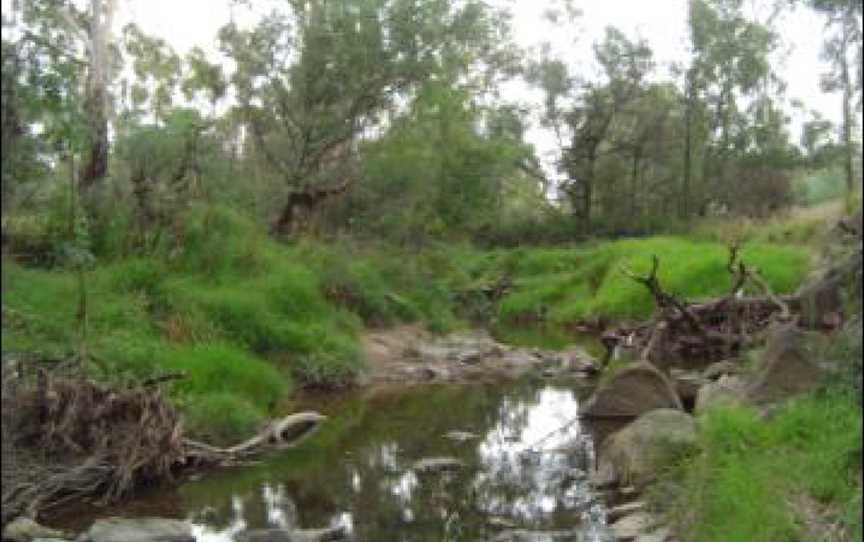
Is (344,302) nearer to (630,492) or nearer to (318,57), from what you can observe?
(318,57)

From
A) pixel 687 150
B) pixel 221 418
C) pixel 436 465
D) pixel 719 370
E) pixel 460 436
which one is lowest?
pixel 436 465

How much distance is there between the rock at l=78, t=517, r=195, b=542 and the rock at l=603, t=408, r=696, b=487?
4871 millimetres

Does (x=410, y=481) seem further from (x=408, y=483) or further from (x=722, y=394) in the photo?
(x=722, y=394)

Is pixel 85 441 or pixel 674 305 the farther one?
pixel 674 305

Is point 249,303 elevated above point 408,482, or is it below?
above

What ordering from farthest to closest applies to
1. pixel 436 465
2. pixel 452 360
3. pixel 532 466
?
pixel 452 360
pixel 532 466
pixel 436 465

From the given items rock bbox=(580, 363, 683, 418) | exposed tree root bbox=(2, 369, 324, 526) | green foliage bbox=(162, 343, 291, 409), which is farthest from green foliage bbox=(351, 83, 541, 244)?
exposed tree root bbox=(2, 369, 324, 526)

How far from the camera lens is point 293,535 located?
1040 centimetres

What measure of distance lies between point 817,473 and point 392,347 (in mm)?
14952

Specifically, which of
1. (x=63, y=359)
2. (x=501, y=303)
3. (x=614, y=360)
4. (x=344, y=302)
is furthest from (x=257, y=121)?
(x=63, y=359)

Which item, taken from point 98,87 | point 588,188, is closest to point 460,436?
point 98,87

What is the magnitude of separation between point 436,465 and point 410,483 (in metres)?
0.80

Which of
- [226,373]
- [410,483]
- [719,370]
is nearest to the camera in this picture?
[410,483]

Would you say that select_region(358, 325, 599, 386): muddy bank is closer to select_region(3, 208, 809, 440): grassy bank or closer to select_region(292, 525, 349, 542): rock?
select_region(3, 208, 809, 440): grassy bank
